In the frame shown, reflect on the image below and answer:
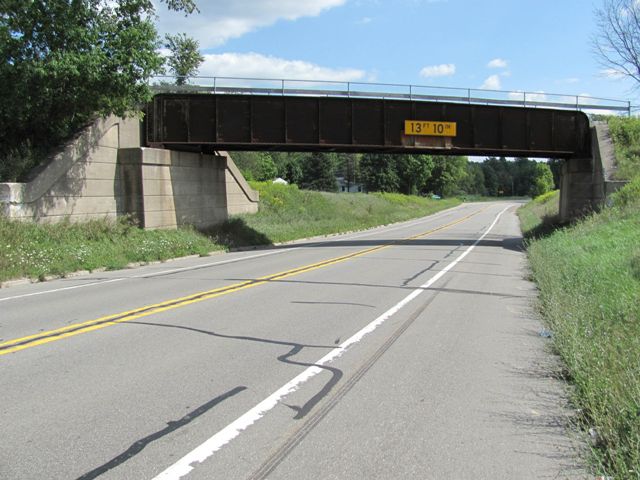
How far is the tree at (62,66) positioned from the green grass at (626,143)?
21015 millimetres

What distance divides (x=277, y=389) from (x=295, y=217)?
34.5m

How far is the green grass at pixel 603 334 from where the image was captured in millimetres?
3883

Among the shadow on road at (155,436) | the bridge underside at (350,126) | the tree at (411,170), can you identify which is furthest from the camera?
the tree at (411,170)

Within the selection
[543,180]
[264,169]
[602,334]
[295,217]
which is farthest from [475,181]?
[602,334]

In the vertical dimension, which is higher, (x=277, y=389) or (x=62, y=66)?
(x=62, y=66)

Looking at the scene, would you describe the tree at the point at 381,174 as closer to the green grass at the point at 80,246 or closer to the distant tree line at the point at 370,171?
the distant tree line at the point at 370,171

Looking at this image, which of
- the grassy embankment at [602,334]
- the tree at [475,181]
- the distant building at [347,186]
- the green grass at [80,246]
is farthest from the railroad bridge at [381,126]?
the tree at [475,181]

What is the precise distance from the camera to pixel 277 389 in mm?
5387

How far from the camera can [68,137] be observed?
20406 millimetres

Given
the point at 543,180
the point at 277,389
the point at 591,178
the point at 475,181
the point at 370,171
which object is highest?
the point at 475,181

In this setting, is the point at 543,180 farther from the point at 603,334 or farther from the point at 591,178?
the point at 603,334

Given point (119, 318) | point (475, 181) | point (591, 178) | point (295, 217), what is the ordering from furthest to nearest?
point (475, 181) → point (295, 217) → point (591, 178) → point (119, 318)

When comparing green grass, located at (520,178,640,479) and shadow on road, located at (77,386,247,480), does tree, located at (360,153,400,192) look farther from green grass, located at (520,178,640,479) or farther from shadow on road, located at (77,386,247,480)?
shadow on road, located at (77,386,247,480)

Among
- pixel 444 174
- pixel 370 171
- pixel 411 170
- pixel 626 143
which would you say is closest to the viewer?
pixel 626 143
